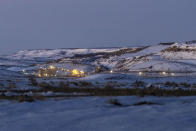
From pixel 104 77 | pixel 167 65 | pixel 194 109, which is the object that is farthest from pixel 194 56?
pixel 194 109

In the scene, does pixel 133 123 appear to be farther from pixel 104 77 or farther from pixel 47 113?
pixel 104 77

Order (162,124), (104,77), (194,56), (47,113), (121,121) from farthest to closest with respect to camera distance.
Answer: (194,56) < (104,77) < (47,113) < (121,121) < (162,124)

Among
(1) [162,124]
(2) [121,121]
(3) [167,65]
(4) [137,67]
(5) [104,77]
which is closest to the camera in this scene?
(1) [162,124]

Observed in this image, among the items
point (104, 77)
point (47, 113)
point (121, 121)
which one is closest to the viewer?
point (121, 121)

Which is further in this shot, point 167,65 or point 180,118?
point 167,65

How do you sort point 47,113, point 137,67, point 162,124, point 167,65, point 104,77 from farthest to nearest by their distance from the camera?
point 137,67
point 167,65
point 104,77
point 47,113
point 162,124

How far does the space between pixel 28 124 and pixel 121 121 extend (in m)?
2.41

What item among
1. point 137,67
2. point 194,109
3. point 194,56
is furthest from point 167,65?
point 194,109

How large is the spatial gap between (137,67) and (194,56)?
21.2m

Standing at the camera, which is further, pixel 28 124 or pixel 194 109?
pixel 194 109

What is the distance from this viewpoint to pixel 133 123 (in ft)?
28.5

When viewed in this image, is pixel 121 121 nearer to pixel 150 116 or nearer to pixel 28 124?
pixel 150 116

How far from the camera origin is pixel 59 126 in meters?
8.58

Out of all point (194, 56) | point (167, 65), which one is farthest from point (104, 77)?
point (194, 56)
